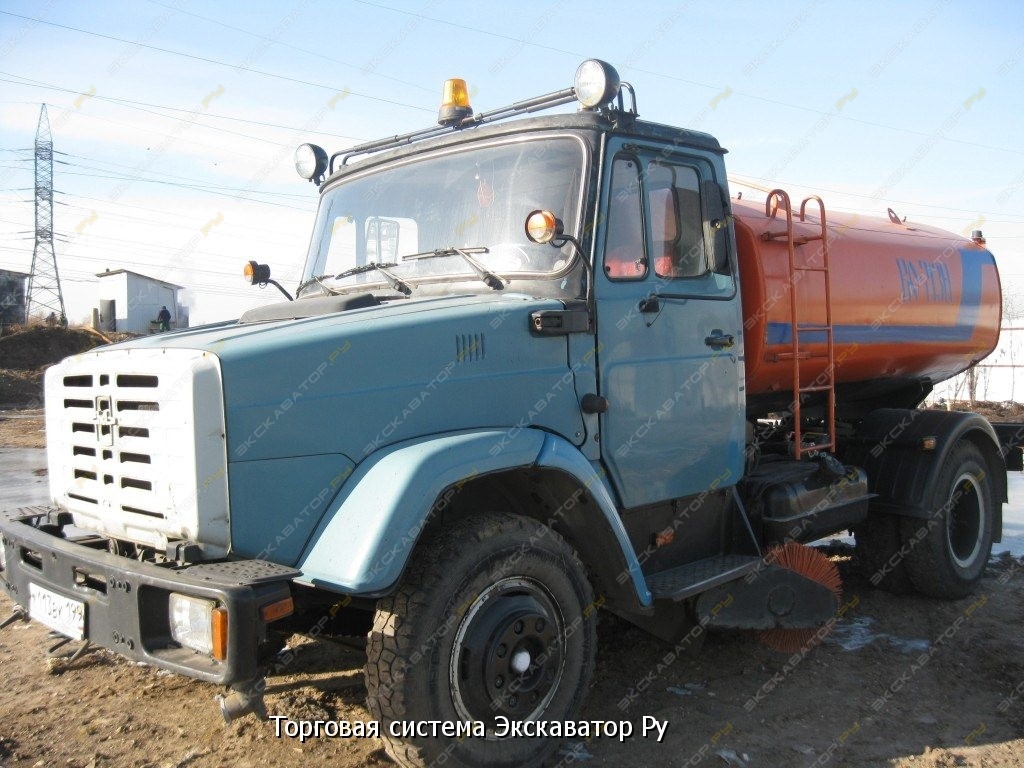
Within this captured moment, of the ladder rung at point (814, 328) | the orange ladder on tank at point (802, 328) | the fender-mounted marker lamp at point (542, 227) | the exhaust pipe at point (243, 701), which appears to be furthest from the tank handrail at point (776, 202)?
the exhaust pipe at point (243, 701)

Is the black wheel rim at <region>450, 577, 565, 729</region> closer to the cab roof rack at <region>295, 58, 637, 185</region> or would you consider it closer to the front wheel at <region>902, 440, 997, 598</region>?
the cab roof rack at <region>295, 58, 637, 185</region>

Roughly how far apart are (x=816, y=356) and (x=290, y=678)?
337 centimetres

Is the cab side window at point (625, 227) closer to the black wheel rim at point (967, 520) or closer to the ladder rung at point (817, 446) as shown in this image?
the ladder rung at point (817, 446)

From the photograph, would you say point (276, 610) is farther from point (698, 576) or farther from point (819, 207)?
point (819, 207)

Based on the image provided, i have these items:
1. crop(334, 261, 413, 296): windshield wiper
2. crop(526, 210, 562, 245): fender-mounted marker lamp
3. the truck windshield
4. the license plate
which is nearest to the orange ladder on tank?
the truck windshield

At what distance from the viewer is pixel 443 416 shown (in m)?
3.28

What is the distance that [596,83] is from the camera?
3.76 metres

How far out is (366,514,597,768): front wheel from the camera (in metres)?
2.92

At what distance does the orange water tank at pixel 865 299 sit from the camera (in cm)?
468

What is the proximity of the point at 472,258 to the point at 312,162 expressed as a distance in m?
1.68

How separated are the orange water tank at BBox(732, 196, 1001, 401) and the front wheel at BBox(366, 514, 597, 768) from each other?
6.45ft

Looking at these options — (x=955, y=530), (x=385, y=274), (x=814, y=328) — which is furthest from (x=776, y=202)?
(x=955, y=530)

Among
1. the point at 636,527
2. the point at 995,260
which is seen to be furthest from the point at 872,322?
the point at 636,527

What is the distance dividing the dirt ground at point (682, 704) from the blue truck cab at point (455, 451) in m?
0.33
